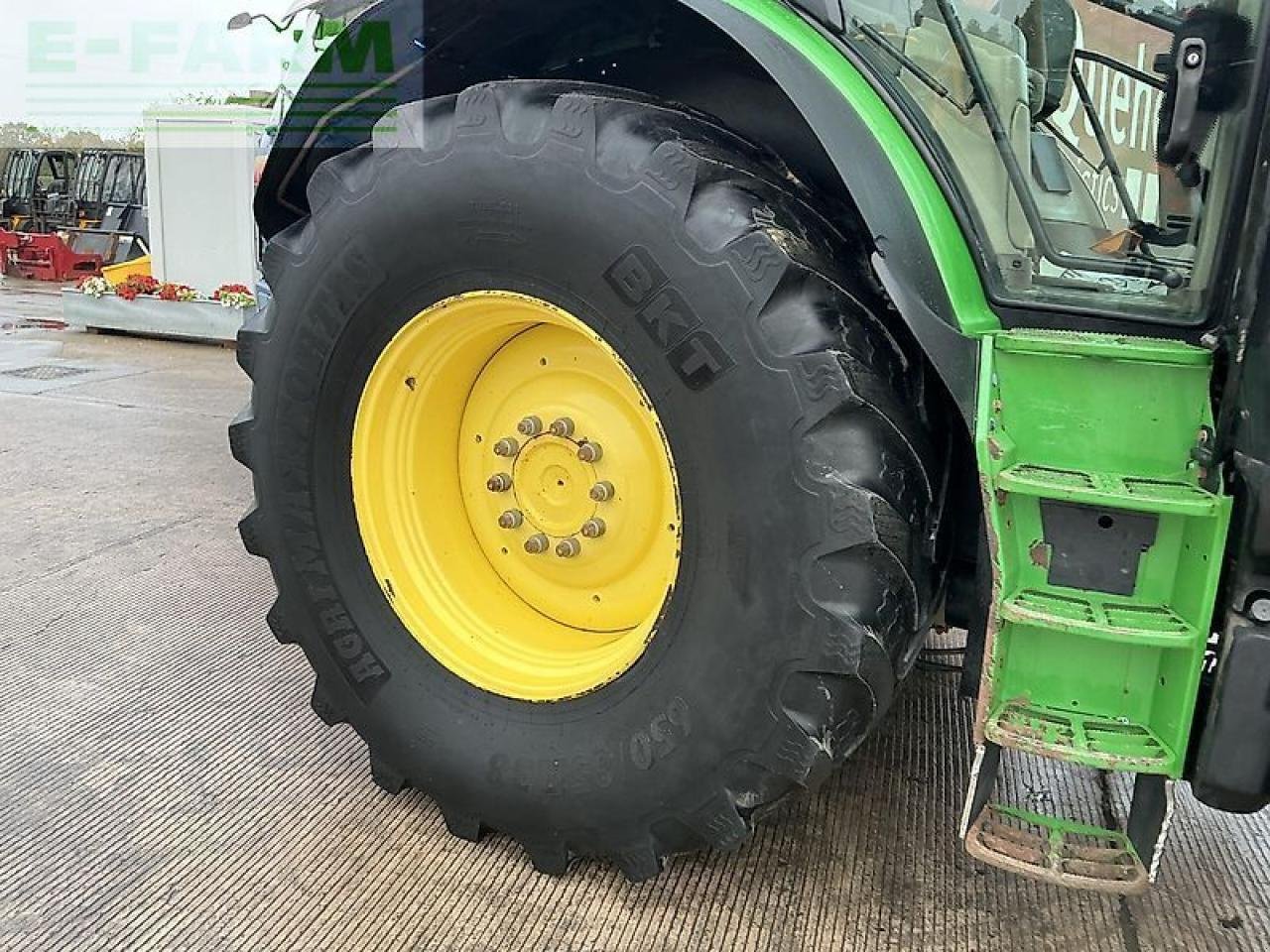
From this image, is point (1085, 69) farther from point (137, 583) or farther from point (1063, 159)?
point (137, 583)

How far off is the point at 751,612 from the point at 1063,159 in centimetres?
110

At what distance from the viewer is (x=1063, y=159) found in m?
2.06

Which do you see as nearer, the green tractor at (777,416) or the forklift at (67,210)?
the green tractor at (777,416)

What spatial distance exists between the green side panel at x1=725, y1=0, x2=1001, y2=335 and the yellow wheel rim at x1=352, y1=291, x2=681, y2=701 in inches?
21.9

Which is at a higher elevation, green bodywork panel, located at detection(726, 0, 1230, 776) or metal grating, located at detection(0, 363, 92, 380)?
green bodywork panel, located at detection(726, 0, 1230, 776)

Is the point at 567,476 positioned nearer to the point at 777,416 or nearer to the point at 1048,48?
the point at 777,416

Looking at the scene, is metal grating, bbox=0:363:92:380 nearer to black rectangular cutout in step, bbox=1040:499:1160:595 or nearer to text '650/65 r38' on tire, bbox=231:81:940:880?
text '650/65 r38' on tire, bbox=231:81:940:880

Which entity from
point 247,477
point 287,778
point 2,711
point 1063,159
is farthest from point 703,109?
point 247,477

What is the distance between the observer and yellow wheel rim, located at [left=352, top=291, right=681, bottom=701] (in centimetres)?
200

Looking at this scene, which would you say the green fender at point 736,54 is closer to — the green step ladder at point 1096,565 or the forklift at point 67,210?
the green step ladder at point 1096,565

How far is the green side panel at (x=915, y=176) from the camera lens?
1.61 m

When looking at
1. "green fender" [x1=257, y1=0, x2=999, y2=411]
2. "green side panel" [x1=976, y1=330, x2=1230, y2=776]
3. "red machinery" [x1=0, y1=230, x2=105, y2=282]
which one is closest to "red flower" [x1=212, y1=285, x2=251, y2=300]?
"red machinery" [x1=0, y1=230, x2=105, y2=282]

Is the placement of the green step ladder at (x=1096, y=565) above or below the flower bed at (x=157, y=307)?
above

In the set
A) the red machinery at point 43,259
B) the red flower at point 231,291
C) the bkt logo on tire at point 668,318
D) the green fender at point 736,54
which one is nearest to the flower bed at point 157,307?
the red flower at point 231,291
